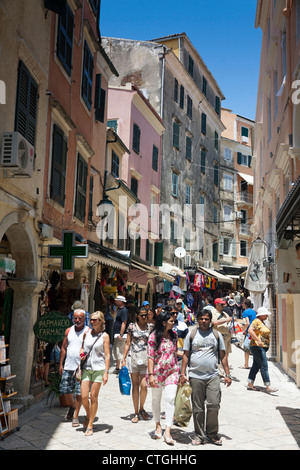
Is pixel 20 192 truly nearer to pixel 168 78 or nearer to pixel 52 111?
pixel 52 111

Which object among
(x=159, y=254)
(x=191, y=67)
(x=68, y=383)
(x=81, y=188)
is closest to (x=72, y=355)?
(x=68, y=383)

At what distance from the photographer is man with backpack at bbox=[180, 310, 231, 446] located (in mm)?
6621

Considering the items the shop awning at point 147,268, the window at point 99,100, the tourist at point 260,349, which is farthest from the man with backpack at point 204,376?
the shop awning at point 147,268

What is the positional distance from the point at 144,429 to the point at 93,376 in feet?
3.44

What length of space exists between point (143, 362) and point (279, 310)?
8.06 meters

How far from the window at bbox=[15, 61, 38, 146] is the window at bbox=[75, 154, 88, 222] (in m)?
3.83

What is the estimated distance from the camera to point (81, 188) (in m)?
13.4

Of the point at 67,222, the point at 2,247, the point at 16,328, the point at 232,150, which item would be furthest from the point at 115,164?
the point at 232,150

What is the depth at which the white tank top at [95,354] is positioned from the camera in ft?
23.3

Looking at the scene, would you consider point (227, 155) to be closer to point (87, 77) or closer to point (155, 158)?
point (155, 158)

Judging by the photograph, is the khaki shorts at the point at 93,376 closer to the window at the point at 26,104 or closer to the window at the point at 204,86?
the window at the point at 26,104

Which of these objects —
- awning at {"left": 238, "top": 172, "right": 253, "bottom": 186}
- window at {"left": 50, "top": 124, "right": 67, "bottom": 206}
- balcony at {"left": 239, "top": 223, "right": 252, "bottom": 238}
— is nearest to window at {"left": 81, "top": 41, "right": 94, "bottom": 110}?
window at {"left": 50, "top": 124, "right": 67, "bottom": 206}

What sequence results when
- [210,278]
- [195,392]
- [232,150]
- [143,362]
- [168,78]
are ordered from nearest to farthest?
[195,392]
[143,362]
[168,78]
[210,278]
[232,150]

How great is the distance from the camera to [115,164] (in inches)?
792
